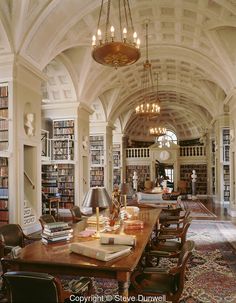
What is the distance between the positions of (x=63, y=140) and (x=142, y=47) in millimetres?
4430

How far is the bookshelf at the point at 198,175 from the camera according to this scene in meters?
20.0

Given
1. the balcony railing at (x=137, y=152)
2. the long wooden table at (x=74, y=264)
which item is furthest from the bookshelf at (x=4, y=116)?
the balcony railing at (x=137, y=152)

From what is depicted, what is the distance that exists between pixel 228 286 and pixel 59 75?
8.55 metres

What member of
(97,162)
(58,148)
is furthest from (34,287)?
(97,162)

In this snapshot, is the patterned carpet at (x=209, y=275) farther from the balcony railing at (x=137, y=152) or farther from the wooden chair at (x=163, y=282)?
the balcony railing at (x=137, y=152)

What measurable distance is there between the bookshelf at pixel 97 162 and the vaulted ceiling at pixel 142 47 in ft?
4.11

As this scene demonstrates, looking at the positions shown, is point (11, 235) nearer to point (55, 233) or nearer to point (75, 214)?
point (55, 233)

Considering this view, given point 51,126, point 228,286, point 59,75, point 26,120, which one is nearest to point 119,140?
point 51,126

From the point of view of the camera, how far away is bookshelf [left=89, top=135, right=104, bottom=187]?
15.3 meters

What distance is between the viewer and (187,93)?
52.5 feet

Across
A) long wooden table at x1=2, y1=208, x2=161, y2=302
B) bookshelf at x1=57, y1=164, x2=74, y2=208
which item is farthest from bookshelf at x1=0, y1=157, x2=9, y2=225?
long wooden table at x1=2, y1=208, x2=161, y2=302

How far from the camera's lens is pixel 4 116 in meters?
7.07

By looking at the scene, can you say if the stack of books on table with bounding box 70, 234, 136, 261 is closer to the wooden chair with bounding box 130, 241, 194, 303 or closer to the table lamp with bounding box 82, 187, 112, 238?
the wooden chair with bounding box 130, 241, 194, 303

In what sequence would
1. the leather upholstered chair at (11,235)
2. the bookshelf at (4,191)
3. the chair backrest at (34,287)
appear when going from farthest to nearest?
the bookshelf at (4,191), the leather upholstered chair at (11,235), the chair backrest at (34,287)
